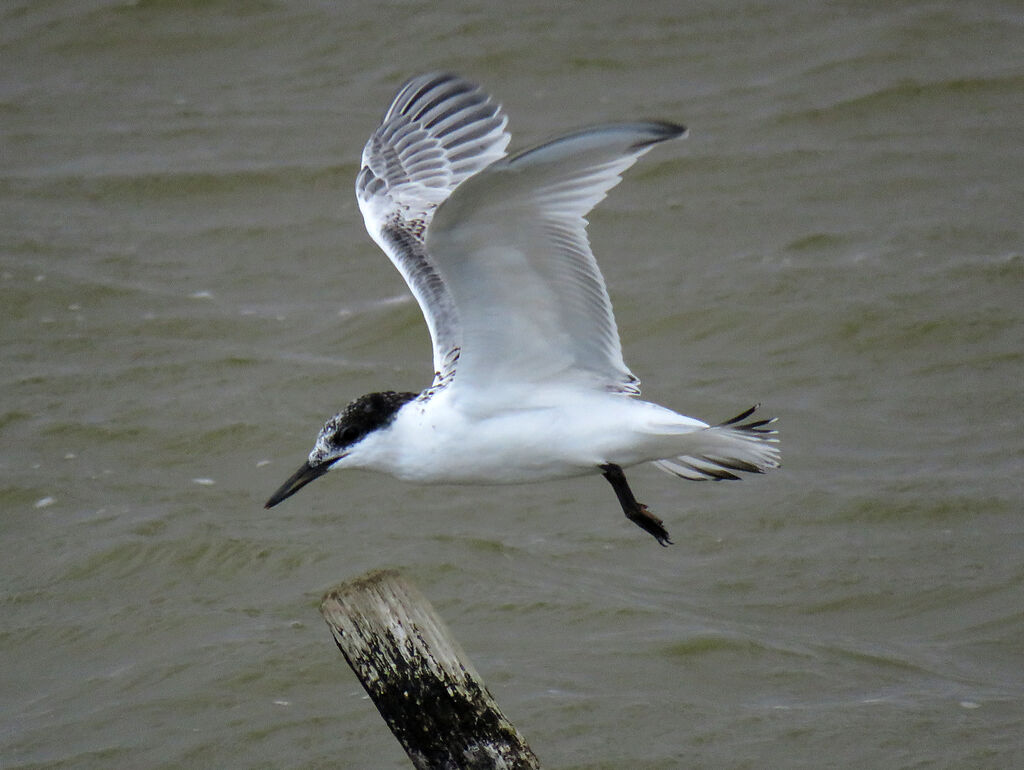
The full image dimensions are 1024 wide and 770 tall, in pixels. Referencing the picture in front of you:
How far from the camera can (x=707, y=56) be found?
11422 mm

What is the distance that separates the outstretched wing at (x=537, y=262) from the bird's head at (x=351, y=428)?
245 mm

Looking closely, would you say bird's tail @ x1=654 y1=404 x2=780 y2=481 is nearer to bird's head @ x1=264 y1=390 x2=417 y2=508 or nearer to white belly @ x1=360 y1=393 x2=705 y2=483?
white belly @ x1=360 y1=393 x2=705 y2=483

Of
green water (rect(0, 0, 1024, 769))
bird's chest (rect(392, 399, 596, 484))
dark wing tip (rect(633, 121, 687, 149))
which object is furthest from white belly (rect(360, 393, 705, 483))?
green water (rect(0, 0, 1024, 769))

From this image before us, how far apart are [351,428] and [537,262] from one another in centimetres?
84

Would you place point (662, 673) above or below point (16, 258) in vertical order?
below

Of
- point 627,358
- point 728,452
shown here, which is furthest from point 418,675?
point 627,358

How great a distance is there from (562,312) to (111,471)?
4.20 metres

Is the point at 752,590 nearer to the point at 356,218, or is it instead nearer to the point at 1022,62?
the point at 356,218

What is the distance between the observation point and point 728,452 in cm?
491

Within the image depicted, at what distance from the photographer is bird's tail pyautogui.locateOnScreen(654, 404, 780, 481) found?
4.72m

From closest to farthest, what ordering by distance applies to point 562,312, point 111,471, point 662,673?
point 562,312 < point 662,673 < point 111,471

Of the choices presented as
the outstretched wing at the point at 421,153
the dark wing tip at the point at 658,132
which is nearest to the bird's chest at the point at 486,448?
the outstretched wing at the point at 421,153

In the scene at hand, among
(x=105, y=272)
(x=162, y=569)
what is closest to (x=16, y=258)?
(x=105, y=272)

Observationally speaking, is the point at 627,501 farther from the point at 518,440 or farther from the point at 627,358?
the point at 627,358
